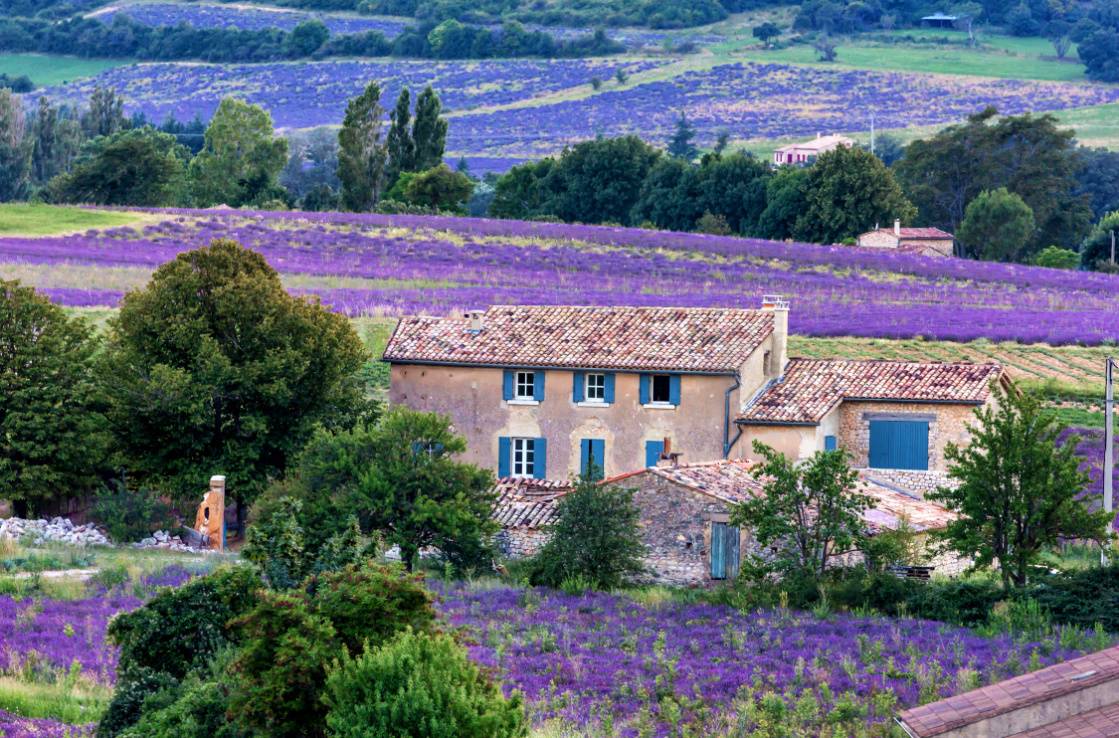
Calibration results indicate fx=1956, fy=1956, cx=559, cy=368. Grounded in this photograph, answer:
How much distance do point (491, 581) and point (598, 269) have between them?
43.9 meters

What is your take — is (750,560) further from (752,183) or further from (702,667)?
(752,183)

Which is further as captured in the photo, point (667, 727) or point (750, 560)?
point (750, 560)

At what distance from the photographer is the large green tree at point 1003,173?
120000 millimetres

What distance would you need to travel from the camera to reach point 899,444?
150ft

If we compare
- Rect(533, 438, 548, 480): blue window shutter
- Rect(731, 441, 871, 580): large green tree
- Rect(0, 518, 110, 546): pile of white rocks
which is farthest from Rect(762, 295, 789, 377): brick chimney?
Rect(0, 518, 110, 546): pile of white rocks

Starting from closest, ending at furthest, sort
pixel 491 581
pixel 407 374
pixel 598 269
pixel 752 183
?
pixel 491 581 → pixel 407 374 → pixel 598 269 → pixel 752 183

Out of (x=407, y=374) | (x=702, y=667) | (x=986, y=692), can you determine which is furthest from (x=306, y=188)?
(x=986, y=692)

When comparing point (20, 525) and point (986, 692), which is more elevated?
point (986, 692)

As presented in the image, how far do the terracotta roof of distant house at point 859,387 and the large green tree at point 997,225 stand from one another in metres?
64.3

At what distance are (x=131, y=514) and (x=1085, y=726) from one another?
29341 millimetres

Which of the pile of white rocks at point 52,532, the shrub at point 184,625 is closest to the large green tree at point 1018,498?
the shrub at point 184,625

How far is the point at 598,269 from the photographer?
264 ft

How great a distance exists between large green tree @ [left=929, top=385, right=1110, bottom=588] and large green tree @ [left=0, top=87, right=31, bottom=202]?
105774 mm

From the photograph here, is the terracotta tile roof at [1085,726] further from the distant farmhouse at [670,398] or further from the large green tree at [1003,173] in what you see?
the large green tree at [1003,173]
